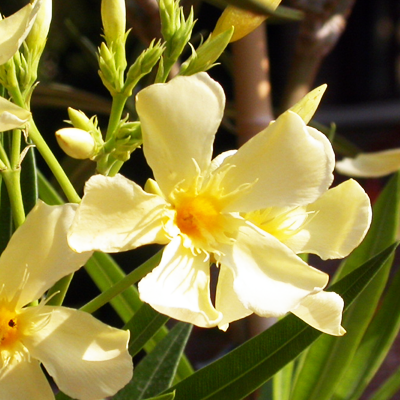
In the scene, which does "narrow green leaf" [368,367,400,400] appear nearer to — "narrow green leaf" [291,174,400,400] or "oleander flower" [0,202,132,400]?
"narrow green leaf" [291,174,400,400]

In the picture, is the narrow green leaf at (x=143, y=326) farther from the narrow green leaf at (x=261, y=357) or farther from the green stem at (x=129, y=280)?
the green stem at (x=129, y=280)

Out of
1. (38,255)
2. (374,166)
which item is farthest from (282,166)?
(374,166)

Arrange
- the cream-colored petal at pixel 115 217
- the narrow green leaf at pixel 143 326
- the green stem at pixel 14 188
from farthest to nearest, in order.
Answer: the narrow green leaf at pixel 143 326 < the green stem at pixel 14 188 < the cream-colored petal at pixel 115 217

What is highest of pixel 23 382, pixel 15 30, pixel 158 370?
pixel 15 30

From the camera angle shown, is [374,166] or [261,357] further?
[374,166]

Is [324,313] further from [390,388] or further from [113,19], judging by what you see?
[390,388]

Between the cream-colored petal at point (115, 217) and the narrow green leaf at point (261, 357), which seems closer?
the cream-colored petal at point (115, 217)

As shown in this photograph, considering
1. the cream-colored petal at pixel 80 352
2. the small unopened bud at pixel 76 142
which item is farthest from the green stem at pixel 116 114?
the cream-colored petal at pixel 80 352
